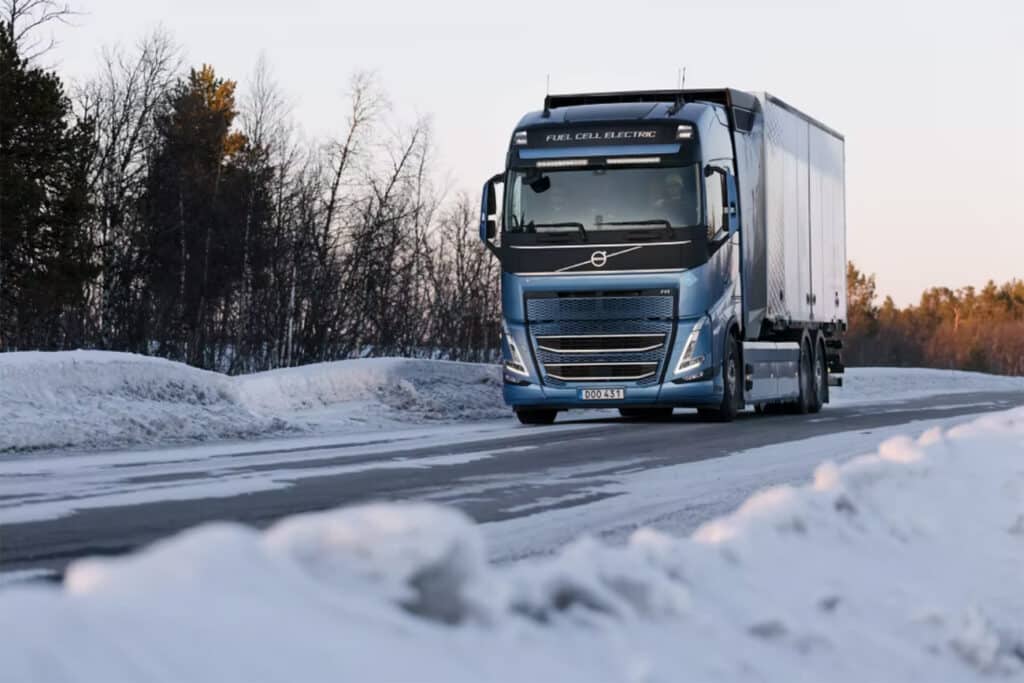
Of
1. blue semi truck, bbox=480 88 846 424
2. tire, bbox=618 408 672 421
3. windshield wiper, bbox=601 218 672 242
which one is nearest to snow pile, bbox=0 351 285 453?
blue semi truck, bbox=480 88 846 424

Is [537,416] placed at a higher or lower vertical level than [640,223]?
lower

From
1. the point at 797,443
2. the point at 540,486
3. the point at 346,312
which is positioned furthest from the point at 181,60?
the point at 540,486

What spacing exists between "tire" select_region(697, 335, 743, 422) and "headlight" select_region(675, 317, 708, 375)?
59 centimetres

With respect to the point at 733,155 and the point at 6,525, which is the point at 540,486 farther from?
the point at 733,155

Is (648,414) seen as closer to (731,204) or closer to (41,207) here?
(731,204)

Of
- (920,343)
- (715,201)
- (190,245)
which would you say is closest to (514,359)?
(715,201)

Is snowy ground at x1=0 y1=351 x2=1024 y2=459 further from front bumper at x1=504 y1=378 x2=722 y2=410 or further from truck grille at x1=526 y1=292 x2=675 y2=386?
truck grille at x1=526 y1=292 x2=675 y2=386

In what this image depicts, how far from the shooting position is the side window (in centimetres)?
2017

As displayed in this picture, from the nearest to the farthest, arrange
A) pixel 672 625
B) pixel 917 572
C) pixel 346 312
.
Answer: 1. pixel 672 625
2. pixel 917 572
3. pixel 346 312

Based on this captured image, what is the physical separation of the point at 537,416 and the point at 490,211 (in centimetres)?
316

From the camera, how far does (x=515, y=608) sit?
14.4 feet

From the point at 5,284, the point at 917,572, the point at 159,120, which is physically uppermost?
the point at 159,120

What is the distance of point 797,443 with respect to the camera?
16.1m

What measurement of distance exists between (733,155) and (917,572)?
15.0m
